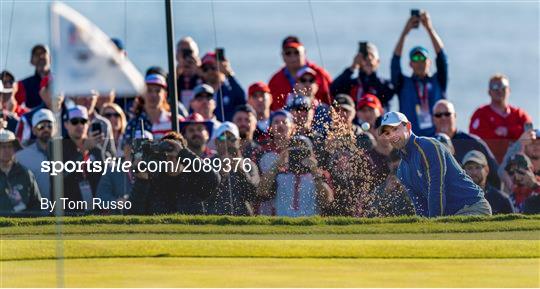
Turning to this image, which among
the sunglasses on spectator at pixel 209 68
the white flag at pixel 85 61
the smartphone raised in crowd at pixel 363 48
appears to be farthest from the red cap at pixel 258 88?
the white flag at pixel 85 61

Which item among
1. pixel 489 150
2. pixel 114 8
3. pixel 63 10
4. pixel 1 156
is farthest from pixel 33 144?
pixel 114 8

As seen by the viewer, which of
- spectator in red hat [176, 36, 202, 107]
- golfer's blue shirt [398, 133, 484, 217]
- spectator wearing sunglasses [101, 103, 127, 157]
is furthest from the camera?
spectator in red hat [176, 36, 202, 107]

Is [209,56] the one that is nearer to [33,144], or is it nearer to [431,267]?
[33,144]

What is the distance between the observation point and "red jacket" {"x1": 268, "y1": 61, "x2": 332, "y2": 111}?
1814cm

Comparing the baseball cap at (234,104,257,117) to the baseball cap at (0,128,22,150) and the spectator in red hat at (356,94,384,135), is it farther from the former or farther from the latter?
the baseball cap at (0,128,22,150)

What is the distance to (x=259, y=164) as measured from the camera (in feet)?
54.0

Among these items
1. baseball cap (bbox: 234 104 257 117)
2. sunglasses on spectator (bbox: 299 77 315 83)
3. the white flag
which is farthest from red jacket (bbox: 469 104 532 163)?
the white flag

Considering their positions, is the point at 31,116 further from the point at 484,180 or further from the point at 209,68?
the point at 484,180

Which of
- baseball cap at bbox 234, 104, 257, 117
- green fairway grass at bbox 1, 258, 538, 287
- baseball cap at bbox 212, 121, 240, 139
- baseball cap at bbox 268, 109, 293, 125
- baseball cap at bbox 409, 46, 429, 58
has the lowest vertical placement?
green fairway grass at bbox 1, 258, 538, 287

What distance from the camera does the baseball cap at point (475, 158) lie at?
16.8 metres

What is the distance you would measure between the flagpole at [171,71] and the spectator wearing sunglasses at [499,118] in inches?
134

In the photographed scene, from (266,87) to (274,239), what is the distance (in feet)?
9.47

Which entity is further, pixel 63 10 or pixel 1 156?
pixel 1 156

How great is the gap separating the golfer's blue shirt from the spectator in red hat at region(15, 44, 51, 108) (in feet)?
16.8
